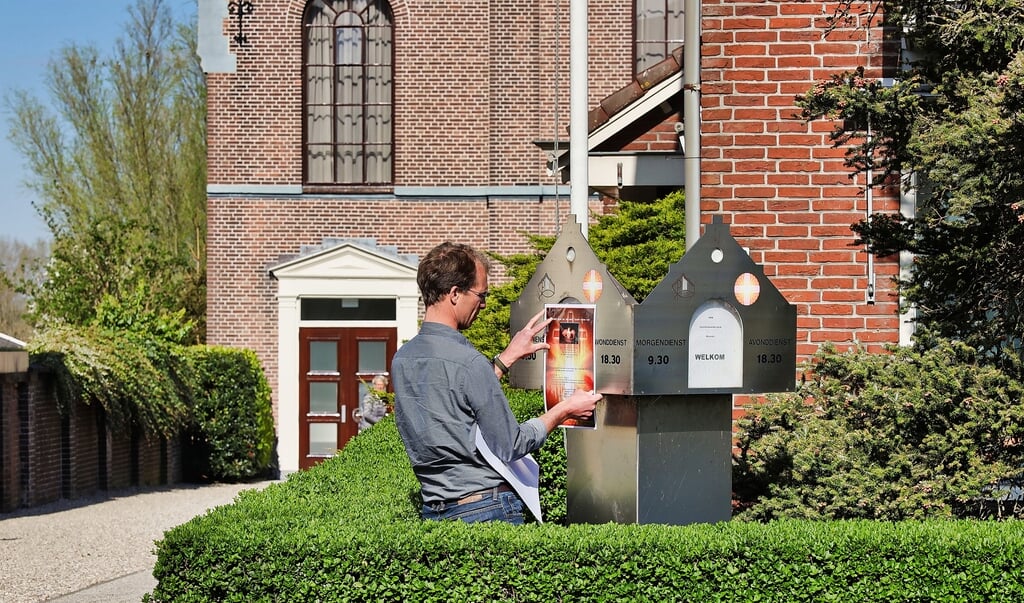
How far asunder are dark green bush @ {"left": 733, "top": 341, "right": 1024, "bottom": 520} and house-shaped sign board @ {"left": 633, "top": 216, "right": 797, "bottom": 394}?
901 mm

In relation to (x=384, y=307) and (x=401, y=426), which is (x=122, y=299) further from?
(x=401, y=426)

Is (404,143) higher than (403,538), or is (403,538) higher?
(404,143)

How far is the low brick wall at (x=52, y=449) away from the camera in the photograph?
17.1 meters

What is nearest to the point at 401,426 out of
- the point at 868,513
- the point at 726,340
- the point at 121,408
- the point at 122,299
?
the point at 726,340

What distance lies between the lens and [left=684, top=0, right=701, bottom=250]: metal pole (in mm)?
8625

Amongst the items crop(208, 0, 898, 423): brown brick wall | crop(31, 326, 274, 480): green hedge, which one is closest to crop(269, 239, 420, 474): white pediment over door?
crop(208, 0, 898, 423): brown brick wall

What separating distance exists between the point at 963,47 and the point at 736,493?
8.67ft

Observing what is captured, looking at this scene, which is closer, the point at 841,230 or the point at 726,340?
the point at 726,340

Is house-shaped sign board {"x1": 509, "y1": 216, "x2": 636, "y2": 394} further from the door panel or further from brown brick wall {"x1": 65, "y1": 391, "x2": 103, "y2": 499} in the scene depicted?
the door panel

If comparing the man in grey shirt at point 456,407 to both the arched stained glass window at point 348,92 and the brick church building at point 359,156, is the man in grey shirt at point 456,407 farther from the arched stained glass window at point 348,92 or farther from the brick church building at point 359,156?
the arched stained glass window at point 348,92

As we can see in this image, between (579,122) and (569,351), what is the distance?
164 inches

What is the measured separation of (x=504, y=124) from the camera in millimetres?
25734

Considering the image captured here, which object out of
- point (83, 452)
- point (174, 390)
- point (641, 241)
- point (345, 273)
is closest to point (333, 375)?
point (345, 273)

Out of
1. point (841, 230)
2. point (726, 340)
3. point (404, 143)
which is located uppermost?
point (404, 143)
